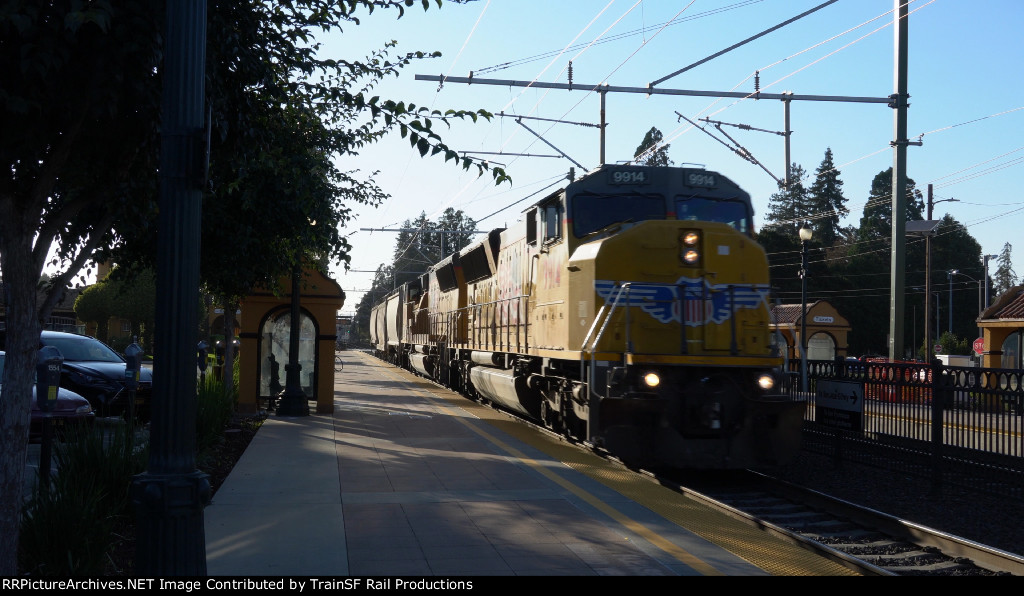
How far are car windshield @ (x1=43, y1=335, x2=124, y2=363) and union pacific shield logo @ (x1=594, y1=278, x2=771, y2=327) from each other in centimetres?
1124

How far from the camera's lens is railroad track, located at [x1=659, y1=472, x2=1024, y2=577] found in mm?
6621

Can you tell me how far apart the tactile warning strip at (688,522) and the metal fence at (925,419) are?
2.40 metres

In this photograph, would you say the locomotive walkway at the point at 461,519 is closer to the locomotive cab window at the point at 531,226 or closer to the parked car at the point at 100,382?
the locomotive cab window at the point at 531,226

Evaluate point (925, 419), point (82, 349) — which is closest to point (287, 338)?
point (82, 349)

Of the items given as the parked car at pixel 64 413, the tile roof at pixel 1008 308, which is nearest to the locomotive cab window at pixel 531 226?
the parked car at pixel 64 413

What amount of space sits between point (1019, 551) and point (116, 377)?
47.3 feet

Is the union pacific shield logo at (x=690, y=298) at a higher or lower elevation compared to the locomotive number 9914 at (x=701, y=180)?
lower

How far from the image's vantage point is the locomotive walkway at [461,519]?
6.27 metres

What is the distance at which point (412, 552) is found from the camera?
6559 mm

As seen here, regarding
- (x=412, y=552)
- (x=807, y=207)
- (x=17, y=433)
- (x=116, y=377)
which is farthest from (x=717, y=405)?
(x=807, y=207)

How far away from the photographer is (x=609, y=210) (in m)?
12.1

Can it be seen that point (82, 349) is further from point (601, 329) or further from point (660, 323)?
point (660, 323)

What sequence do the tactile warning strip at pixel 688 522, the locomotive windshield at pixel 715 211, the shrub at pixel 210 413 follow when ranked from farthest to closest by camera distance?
the locomotive windshield at pixel 715 211 → the shrub at pixel 210 413 → the tactile warning strip at pixel 688 522

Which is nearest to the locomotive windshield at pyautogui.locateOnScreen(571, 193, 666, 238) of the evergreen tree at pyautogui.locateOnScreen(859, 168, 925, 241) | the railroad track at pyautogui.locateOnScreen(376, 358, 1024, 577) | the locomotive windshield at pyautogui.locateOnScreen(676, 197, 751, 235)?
the locomotive windshield at pyautogui.locateOnScreen(676, 197, 751, 235)
